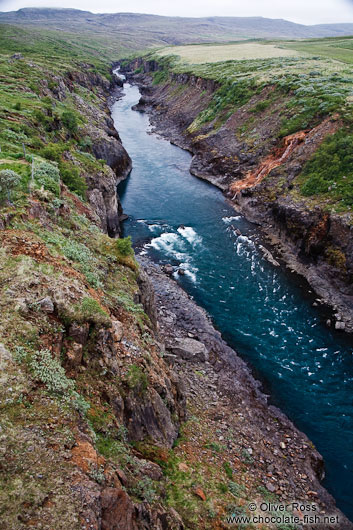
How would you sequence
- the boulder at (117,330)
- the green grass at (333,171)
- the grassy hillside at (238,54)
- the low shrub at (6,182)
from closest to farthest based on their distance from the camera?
1. the boulder at (117,330)
2. the low shrub at (6,182)
3. the green grass at (333,171)
4. the grassy hillside at (238,54)

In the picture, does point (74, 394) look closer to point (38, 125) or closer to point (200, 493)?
point (200, 493)

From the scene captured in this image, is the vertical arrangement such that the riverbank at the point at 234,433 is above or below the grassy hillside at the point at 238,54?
below

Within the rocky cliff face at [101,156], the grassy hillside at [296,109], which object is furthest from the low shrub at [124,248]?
the grassy hillside at [296,109]

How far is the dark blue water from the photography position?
24.3 meters

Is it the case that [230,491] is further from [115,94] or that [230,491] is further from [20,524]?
[115,94]

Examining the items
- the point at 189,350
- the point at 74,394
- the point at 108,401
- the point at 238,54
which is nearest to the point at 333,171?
the point at 189,350

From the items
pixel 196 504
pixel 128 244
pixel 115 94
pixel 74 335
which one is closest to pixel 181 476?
pixel 196 504

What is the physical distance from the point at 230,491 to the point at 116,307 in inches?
425

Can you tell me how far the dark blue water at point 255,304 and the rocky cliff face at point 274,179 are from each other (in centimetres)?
259

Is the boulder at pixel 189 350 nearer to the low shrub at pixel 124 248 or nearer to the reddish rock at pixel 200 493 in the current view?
the low shrub at pixel 124 248

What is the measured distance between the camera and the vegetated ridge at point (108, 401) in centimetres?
1002

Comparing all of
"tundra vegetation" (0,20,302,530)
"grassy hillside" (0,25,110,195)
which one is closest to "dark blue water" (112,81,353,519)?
"tundra vegetation" (0,20,302,530)

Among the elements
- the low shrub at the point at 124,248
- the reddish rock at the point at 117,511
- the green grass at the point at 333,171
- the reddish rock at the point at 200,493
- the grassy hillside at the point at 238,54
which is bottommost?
the reddish rock at the point at 200,493

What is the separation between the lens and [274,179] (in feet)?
173
